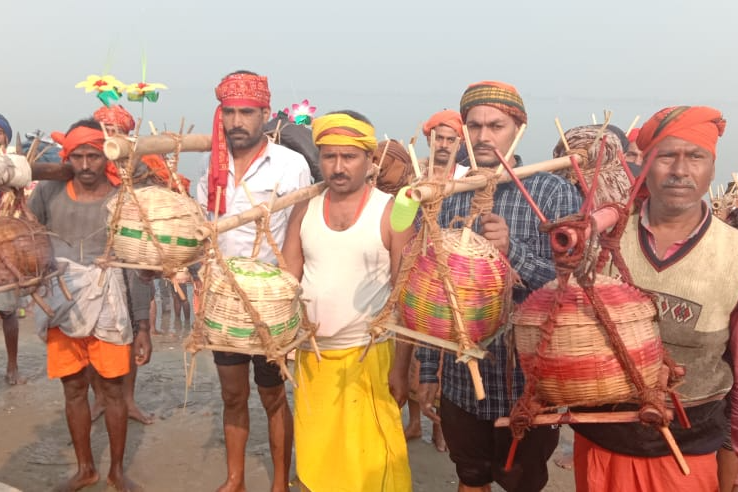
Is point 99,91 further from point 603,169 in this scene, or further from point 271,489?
point 603,169

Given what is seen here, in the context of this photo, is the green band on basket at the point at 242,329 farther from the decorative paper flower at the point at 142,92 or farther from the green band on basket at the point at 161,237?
the decorative paper flower at the point at 142,92

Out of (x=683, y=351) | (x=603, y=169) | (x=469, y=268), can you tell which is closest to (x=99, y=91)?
(x=603, y=169)

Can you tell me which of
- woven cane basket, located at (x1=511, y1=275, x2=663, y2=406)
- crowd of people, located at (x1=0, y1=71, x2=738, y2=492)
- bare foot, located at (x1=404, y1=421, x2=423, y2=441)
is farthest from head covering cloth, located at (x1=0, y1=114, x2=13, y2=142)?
woven cane basket, located at (x1=511, y1=275, x2=663, y2=406)

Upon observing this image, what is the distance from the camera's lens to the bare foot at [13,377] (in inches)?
249

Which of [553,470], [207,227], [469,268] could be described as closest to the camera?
[469,268]

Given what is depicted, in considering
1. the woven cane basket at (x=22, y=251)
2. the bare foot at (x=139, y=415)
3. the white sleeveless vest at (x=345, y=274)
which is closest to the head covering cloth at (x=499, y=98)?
the white sleeveless vest at (x=345, y=274)

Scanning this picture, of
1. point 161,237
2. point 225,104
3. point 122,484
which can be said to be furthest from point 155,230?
point 122,484

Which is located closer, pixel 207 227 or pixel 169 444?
pixel 207 227

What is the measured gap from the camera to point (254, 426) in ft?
18.0

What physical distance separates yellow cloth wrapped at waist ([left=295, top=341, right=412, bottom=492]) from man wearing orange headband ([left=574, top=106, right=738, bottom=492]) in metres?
1.31

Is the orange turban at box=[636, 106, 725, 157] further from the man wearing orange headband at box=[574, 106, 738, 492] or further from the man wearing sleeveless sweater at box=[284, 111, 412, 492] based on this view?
the man wearing sleeveless sweater at box=[284, 111, 412, 492]

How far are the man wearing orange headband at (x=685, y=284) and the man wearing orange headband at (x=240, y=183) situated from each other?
2.11 metres

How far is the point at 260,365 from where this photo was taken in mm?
4031

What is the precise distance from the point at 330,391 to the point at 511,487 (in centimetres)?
109
